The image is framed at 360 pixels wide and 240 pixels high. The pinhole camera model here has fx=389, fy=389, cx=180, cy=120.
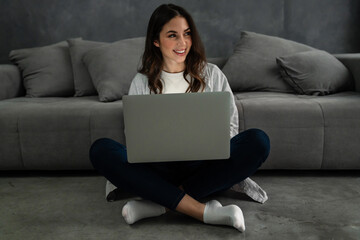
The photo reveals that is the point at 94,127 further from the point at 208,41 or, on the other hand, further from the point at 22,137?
the point at 208,41

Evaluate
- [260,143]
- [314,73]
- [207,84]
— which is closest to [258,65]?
[314,73]

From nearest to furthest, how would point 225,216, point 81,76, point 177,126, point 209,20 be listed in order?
point 177,126
point 225,216
point 81,76
point 209,20

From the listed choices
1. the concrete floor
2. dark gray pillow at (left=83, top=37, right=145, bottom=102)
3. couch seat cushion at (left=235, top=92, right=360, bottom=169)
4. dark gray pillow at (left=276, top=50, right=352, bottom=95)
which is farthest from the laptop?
dark gray pillow at (left=276, top=50, right=352, bottom=95)

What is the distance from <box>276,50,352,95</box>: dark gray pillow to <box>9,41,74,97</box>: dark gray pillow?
148 centimetres

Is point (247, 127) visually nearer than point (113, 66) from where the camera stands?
Yes

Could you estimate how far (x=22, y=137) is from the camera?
217cm

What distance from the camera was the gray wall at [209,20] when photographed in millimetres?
3059

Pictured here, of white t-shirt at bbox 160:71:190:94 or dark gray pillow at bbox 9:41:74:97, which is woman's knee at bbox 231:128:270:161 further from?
dark gray pillow at bbox 9:41:74:97

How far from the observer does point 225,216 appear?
147 centimetres

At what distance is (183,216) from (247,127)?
674mm

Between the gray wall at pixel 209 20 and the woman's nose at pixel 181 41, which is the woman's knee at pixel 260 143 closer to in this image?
the woman's nose at pixel 181 41

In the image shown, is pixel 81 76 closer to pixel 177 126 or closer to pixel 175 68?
pixel 175 68

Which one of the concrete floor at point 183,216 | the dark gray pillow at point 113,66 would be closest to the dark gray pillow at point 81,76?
the dark gray pillow at point 113,66

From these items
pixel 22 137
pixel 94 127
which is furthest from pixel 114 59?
pixel 22 137
